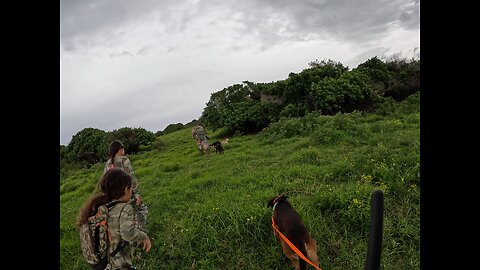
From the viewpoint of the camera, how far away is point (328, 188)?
6.77 m

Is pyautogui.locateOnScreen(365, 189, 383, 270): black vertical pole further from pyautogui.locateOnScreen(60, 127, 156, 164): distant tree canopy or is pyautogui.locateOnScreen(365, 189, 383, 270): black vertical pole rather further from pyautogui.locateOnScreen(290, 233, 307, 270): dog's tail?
pyautogui.locateOnScreen(60, 127, 156, 164): distant tree canopy

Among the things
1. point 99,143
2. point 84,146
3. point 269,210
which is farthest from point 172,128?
point 269,210

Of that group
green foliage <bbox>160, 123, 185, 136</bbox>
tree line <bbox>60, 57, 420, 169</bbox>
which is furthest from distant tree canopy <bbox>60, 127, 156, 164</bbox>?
green foliage <bbox>160, 123, 185, 136</bbox>

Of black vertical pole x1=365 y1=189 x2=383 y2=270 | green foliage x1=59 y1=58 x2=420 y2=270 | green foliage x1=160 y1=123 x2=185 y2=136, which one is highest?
green foliage x1=160 y1=123 x2=185 y2=136

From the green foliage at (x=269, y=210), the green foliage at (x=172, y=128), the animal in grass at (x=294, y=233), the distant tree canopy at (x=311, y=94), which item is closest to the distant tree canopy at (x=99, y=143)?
the distant tree canopy at (x=311, y=94)

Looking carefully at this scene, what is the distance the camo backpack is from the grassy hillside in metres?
1.95

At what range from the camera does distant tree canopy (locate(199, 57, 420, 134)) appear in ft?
63.7

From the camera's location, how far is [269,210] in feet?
18.5
